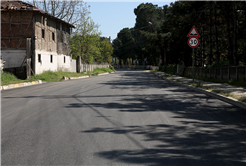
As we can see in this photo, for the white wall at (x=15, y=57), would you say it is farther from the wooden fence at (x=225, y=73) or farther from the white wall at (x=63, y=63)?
the wooden fence at (x=225, y=73)

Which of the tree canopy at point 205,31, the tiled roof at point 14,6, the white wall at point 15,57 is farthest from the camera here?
the white wall at point 15,57

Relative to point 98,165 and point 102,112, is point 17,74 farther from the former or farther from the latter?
point 98,165

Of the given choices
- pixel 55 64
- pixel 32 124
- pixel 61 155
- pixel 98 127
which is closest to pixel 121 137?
pixel 98 127

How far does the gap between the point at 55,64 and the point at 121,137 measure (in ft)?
94.9

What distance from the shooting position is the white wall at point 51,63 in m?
26.9

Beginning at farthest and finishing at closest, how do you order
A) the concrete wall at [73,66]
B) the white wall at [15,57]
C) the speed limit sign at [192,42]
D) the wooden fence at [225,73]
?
1. the concrete wall at [73,66]
2. the white wall at [15,57]
3. the speed limit sign at [192,42]
4. the wooden fence at [225,73]

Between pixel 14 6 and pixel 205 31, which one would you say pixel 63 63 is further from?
pixel 205 31

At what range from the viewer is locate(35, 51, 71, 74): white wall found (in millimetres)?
26858

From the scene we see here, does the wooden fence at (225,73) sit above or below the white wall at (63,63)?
below

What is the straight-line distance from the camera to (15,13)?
2636 centimetres

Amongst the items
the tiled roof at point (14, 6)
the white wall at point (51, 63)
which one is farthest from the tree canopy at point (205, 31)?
the tiled roof at point (14, 6)

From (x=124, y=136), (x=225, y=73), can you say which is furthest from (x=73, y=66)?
(x=124, y=136)

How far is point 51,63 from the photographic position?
1216 inches

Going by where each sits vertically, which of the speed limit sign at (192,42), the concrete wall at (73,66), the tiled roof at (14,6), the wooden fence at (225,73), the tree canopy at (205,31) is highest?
the tiled roof at (14,6)
